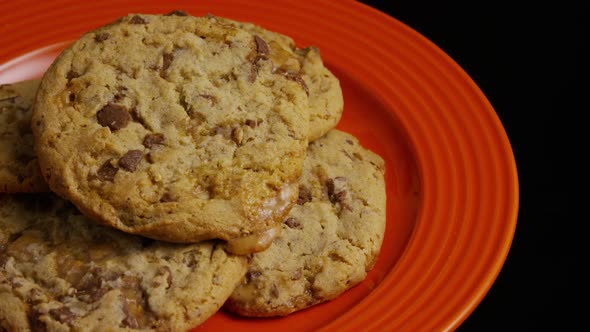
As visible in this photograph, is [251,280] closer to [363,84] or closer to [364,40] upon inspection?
[363,84]

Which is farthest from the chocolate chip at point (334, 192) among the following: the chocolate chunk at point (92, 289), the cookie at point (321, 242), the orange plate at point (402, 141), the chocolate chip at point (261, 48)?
the chocolate chunk at point (92, 289)

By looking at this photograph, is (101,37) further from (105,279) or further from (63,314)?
(63,314)

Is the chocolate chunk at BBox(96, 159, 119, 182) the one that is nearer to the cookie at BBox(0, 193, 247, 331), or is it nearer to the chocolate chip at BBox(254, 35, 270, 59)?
the cookie at BBox(0, 193, 247, 331)

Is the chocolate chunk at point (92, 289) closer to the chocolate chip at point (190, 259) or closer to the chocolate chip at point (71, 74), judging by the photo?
the chocolate chip at point (190, 259)

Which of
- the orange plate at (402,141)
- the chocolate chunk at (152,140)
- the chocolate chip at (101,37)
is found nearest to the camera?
the chocolate chunk at (152,140)

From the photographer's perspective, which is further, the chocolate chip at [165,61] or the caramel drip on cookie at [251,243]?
the chocolate chip at [165,61]

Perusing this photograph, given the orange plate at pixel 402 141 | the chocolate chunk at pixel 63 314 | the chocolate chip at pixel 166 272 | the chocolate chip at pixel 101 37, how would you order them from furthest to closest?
1. the chocolate chip at pixel 101 37
2. the orange plate at pixel 402 141
3. the chocolate chip at pixel 166 272
4. the chocolate chunk at pixel 63 314

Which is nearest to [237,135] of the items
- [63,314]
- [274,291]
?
[274,291]

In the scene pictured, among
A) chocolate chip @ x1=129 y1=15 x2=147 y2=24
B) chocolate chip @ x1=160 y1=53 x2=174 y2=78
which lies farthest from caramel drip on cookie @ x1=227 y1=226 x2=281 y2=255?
chocolate chip @ x1=129 y1=15 x2=147 y2=24
